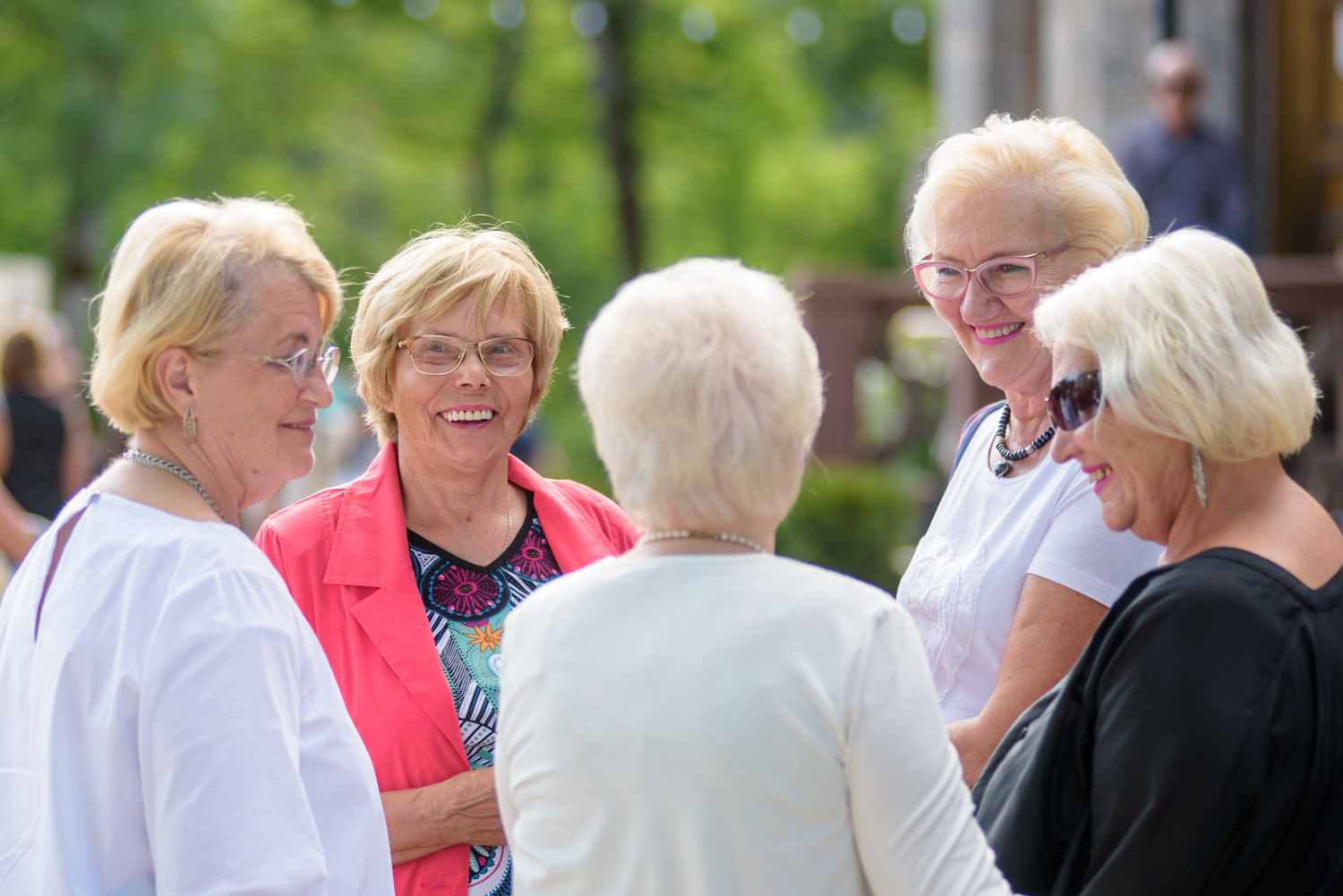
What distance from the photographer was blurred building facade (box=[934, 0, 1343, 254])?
335 inches

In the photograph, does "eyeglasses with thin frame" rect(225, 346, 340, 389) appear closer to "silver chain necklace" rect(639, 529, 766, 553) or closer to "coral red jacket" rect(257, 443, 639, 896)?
"coral red jacket" rect(257, 443, 639, 896)

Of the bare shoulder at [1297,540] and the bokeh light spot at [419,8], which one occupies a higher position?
the bokeh light spot at [419,8]

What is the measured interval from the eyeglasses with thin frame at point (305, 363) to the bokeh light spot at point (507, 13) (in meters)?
22.4

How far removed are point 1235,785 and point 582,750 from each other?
0.88 m

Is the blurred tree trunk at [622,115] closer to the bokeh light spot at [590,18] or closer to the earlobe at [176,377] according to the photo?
the bokeh light spot at [590,18]

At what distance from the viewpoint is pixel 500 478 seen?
9.68 ft

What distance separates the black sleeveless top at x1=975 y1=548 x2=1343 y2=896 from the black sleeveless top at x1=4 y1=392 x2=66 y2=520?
24.6 ft

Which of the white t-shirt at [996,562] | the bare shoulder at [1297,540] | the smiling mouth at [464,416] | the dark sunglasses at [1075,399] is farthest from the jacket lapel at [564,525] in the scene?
the bare shoulder at [1297,540]

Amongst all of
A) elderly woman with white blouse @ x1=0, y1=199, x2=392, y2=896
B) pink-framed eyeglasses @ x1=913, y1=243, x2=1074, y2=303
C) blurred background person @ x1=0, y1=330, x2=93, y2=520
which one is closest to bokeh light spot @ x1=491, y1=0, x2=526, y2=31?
blurred background person @ x1=0, y1=330, x2=93, y2=520

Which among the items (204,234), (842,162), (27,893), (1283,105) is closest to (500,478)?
(204,234)

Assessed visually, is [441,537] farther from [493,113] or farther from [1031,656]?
[493,113]

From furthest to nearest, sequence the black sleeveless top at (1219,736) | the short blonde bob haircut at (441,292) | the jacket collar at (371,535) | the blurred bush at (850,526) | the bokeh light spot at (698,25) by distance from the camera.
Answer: the bokeh light spot at (698,25) → the blurred bush at (850,526) → the short blonde bob haircut at (441,292) → the jacket collar at (371,535) → the black sleeveless top at (1219,736)

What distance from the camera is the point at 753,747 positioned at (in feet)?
5.24

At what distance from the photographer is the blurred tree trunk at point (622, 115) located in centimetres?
1986
